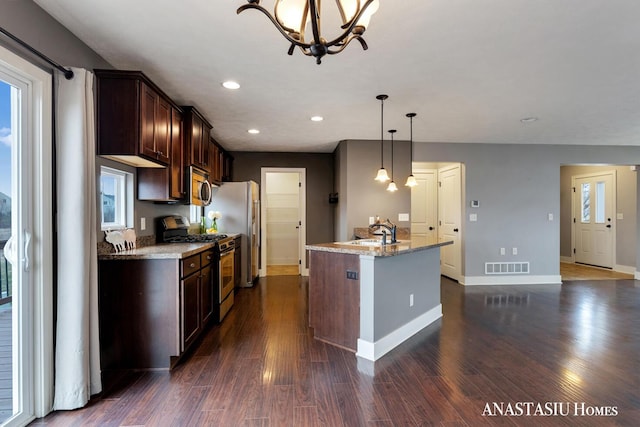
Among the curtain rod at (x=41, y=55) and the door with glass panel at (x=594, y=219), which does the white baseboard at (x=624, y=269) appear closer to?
the door with glass panel at (x=594, y=219)

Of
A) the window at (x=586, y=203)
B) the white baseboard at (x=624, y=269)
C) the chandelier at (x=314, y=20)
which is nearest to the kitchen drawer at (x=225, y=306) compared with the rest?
the chandelier at (x=314, y=20)

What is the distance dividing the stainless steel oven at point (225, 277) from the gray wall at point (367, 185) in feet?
6.14

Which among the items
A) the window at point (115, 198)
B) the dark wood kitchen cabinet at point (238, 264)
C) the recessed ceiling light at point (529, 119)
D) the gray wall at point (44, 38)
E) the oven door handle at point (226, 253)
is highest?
the recessed ceiling light at point (529, 119)

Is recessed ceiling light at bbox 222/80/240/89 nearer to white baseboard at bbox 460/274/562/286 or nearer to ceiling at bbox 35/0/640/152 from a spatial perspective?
ceiling at bbox 35/0/640/152

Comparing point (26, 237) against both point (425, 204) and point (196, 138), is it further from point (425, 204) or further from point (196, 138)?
point (425, 204)

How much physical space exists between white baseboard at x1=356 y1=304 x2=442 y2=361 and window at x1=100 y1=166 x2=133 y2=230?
2.35 m

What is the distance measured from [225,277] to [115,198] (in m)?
1.40

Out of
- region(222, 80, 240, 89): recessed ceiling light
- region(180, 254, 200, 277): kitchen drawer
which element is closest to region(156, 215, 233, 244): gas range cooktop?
region(180, 254, 200, 277): kitchen drawer

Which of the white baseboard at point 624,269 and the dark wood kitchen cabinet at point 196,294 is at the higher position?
the dark wood kitchen cabinet at point 196,294

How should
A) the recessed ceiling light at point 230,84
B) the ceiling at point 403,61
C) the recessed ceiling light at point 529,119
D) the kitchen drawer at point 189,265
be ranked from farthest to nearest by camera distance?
the recessed ceiling light at point 529,119 < the recessed ceiling light at point 230,84 < the kitchen drawer at point 189,265 < the ceiling at point 403,61

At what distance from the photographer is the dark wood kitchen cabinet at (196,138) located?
3346mm

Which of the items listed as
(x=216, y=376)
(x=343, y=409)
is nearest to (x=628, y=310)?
(x=343, y=409)

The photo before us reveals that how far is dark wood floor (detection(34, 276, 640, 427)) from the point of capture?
1840mm

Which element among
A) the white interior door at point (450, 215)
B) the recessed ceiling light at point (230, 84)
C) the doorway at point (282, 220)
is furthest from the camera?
the doorway at point (282, 220)
